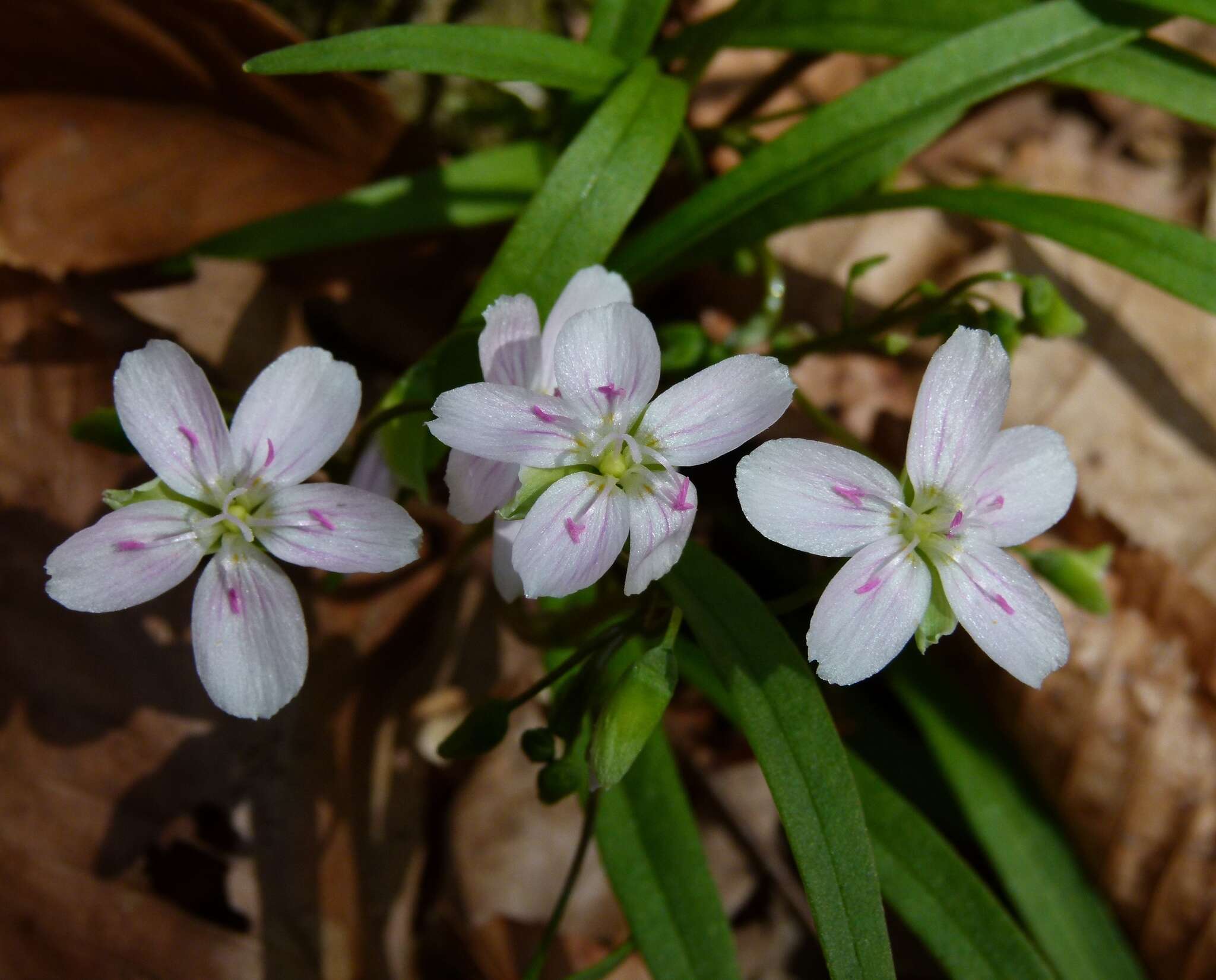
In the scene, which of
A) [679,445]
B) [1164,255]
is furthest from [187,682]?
[1164,255]

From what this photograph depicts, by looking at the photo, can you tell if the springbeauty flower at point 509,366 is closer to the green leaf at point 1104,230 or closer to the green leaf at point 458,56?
the green leaf at point 458,56

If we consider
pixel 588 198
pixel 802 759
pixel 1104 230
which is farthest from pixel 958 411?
pixel 1104 230

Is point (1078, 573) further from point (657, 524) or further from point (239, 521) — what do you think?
point (239, 521)

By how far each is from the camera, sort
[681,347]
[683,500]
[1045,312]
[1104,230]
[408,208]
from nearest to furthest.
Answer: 1. [683,500]
2. [1045,312]
3. [1104,230]
4. [681,347]
5. [408,208]

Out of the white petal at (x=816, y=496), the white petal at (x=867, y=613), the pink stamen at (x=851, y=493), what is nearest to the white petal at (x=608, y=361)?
the white petal at (x=816, y=496)

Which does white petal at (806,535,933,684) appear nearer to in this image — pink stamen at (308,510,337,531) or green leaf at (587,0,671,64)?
pink stamen at (308,510,337,531)

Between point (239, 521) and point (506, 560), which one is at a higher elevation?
point (239, 521)

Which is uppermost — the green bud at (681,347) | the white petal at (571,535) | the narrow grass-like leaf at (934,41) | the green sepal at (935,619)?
the narrow grass-like leaf at (934,41)

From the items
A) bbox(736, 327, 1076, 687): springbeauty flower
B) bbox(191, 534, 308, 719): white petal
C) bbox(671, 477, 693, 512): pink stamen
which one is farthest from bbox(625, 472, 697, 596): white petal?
bbox(191, 534, 308, 719): white petal
